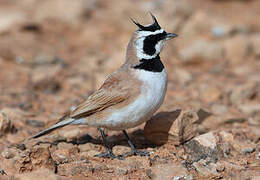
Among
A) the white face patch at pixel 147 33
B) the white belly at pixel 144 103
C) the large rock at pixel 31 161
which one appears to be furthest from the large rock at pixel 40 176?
the white face patch at pixel 147 33

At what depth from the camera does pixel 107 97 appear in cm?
598

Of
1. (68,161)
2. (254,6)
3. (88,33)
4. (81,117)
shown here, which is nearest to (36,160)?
(68,161)

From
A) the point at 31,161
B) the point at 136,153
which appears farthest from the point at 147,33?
the point at 31,161

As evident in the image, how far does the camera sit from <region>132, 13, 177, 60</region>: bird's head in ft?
19.5

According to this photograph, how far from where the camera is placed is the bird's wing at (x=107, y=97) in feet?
19.2

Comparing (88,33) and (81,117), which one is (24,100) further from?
(88,33)

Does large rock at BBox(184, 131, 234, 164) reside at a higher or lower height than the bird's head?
lower

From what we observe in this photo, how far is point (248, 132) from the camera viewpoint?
22.7 ft

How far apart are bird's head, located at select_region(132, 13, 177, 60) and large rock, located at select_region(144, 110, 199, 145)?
3.20 ft

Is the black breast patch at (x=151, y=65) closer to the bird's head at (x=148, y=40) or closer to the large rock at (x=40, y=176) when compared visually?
the bird's head at (x=148, y=40)

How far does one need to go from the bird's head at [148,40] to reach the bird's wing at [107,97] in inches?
19.3

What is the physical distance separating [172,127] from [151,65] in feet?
3.18

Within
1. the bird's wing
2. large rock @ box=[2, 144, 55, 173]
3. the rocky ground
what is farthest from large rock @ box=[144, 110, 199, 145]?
large rock @ box=[2, 144, 55, 173]

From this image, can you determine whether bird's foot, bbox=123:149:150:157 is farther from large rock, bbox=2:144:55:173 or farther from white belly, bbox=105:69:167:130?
large rock, bbox=2:144:55:173
